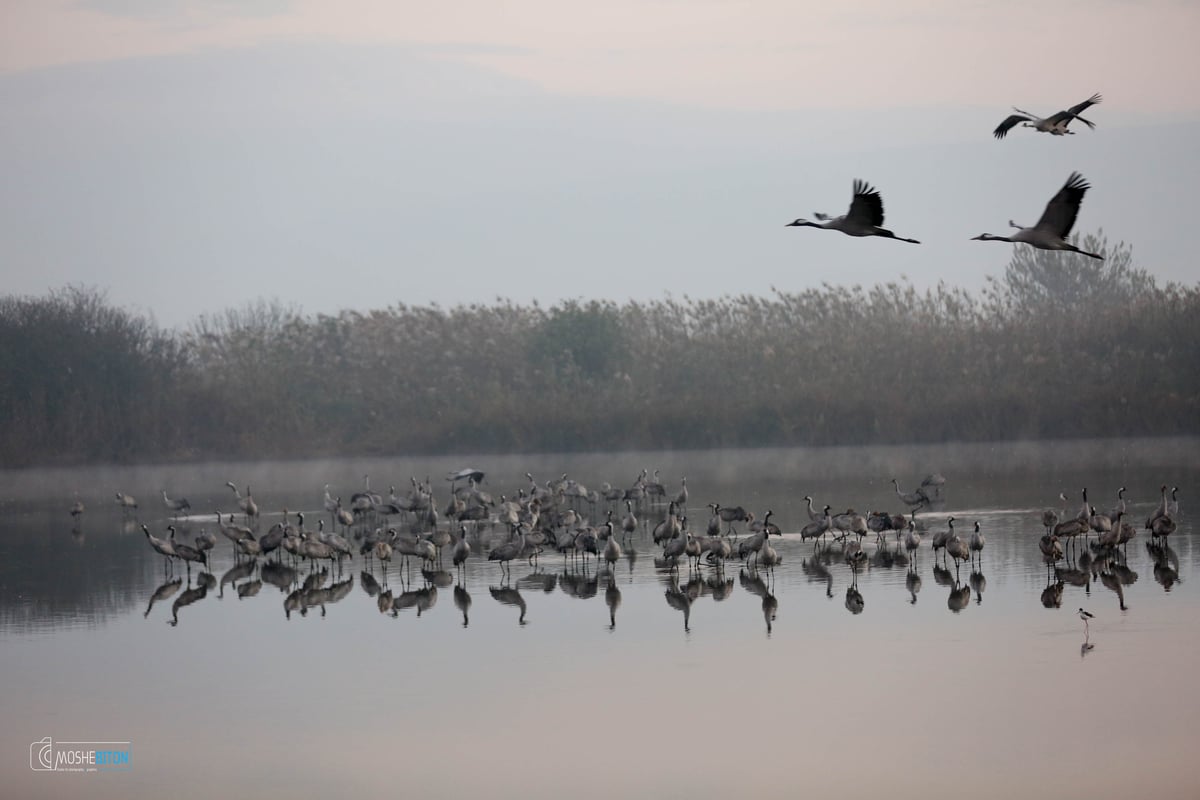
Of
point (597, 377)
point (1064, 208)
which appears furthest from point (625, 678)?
point (597, 377)

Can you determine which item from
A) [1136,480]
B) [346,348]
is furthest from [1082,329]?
[346,348]

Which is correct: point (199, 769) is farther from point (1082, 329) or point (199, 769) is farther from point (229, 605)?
point (1082, 329)

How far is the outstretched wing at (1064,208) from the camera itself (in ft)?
41.0

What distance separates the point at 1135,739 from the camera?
9703 millimetres

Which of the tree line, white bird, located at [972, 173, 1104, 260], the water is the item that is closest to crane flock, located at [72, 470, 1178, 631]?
the water

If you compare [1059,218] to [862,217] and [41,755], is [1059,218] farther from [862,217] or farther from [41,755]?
[41,755]

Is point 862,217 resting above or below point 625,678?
above

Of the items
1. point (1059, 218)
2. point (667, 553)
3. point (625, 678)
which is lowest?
point (625, 678)

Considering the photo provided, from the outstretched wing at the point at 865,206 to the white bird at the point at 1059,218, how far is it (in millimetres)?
1062

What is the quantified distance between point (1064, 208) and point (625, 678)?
197 inches

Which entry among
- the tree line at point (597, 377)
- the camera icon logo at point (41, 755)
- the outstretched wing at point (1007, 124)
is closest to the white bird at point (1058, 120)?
the outstretched wing at point (1007, 124)

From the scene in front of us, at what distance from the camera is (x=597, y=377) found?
41.9 meters

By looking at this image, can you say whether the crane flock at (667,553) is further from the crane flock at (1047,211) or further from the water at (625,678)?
the crane flock at (1047,211)

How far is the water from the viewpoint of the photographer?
31.6ft
